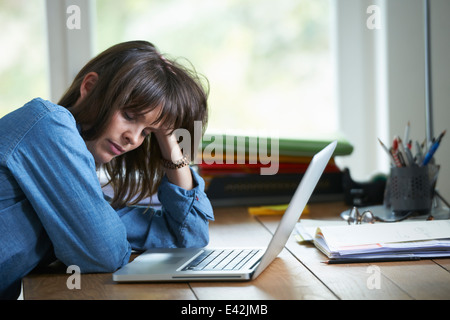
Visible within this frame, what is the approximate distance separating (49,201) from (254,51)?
147cm

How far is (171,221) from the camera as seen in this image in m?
1.25

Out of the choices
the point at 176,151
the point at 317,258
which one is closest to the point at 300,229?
the point at 317,258

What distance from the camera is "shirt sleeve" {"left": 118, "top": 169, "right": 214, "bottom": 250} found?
47.4 inches

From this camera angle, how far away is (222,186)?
1.67m

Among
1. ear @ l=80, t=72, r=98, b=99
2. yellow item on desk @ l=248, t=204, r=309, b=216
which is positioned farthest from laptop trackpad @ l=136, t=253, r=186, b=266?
yellow item on desk @ l=248, t=204, r=309, b=216

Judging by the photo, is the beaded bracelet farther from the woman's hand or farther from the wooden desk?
the wooden desk

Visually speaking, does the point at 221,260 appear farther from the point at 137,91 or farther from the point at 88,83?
the point at 88,83

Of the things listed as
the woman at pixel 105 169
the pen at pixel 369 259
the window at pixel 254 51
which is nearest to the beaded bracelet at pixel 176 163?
the woman at pixel 105 169

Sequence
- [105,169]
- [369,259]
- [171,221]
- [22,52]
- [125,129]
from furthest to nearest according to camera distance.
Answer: [22,52] < [105,169] < [171,221] < [125,129] < [369,259]

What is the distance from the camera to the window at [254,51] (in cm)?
221

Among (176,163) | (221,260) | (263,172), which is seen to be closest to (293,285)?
(221,260)

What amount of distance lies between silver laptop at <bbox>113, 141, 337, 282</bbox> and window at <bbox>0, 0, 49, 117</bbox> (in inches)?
47.7

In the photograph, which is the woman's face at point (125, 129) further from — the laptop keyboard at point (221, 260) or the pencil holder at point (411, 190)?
the pencil holder at point (411, 190)

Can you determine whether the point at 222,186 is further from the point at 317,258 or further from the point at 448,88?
the point at 448,88
